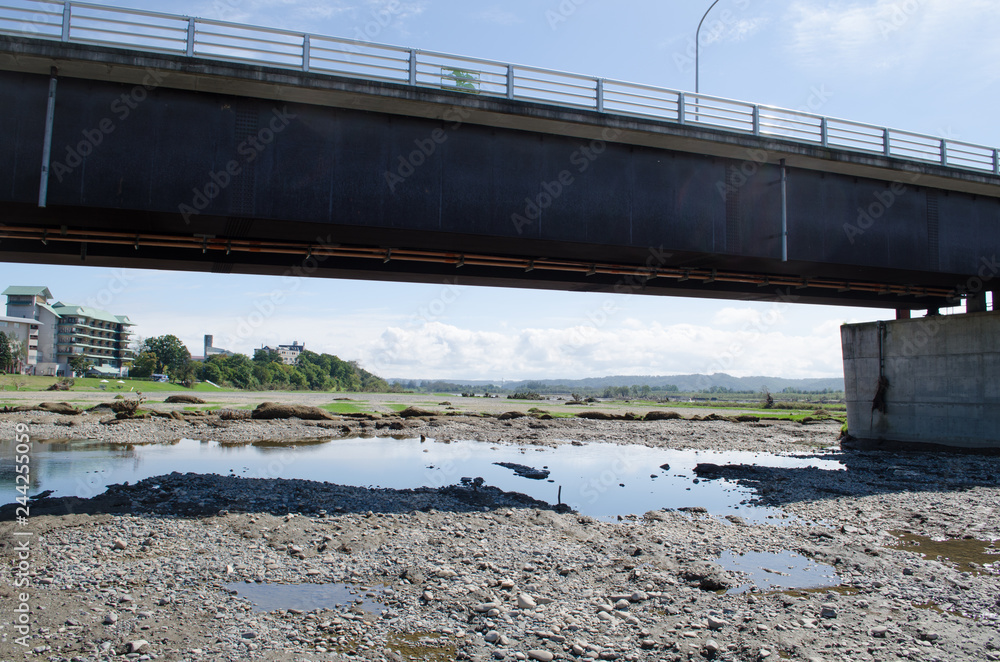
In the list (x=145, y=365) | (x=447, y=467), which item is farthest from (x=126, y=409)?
(x=145, y=365)

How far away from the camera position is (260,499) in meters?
14.6

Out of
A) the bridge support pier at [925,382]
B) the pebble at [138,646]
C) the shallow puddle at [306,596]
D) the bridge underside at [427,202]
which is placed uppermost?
the bridge underside at [427,202]

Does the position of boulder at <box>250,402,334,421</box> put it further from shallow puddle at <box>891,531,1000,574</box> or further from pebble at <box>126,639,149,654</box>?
shallow puddle at <box>891,531,1000,574</box>

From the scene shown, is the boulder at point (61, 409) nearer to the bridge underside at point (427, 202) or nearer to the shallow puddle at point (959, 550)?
the bridge underside at point (427, 202)

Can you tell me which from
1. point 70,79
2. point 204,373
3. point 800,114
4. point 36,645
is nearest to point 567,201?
→ point 800,114

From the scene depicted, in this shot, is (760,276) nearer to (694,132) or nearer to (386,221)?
(694,132)

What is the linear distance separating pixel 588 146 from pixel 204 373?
127631mm

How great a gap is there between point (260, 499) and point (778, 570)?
1150 centimetres

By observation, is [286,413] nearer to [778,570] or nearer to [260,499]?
[260,499]

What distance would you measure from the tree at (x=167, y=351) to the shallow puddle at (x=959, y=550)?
143 meters

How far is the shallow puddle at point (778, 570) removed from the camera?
982 cm

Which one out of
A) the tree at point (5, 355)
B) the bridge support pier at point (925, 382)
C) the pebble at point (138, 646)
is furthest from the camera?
the tree at point (5, 355)

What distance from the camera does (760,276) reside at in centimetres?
2225

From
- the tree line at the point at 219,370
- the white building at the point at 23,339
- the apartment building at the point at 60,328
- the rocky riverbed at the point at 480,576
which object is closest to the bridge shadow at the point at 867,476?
the rocky riverbed at the point at 480,576
